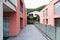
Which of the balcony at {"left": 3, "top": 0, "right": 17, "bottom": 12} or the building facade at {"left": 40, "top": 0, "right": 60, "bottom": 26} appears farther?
the building facade at {"left": 40, "top": 0, "right": 60, "bottom": 26}

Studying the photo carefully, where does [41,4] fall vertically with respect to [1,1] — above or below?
above

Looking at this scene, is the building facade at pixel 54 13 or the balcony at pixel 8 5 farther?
the building facade at pixel 54 13

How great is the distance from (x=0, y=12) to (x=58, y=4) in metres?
12.0

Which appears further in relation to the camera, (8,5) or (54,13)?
(54,13)

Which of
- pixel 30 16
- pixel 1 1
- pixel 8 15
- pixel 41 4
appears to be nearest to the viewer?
pixel 1 1

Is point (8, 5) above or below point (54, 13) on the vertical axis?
below

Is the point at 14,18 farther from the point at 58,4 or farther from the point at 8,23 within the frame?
the point at 58,4

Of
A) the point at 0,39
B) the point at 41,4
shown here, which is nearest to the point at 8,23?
the point at 0,39

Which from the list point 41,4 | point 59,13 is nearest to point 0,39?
point 59,13

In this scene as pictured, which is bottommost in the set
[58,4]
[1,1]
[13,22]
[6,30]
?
[6,30]

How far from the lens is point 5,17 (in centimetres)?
1180

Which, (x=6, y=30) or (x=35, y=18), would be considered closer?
Result: (x=6, y=30)

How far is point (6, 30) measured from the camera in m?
11.9

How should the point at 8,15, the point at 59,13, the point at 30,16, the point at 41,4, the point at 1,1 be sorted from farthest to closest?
1. the point at 41,4
2. the point at 30,16
3. the point at 59,13
4. the point at 8,15
5. the point at 1,1
